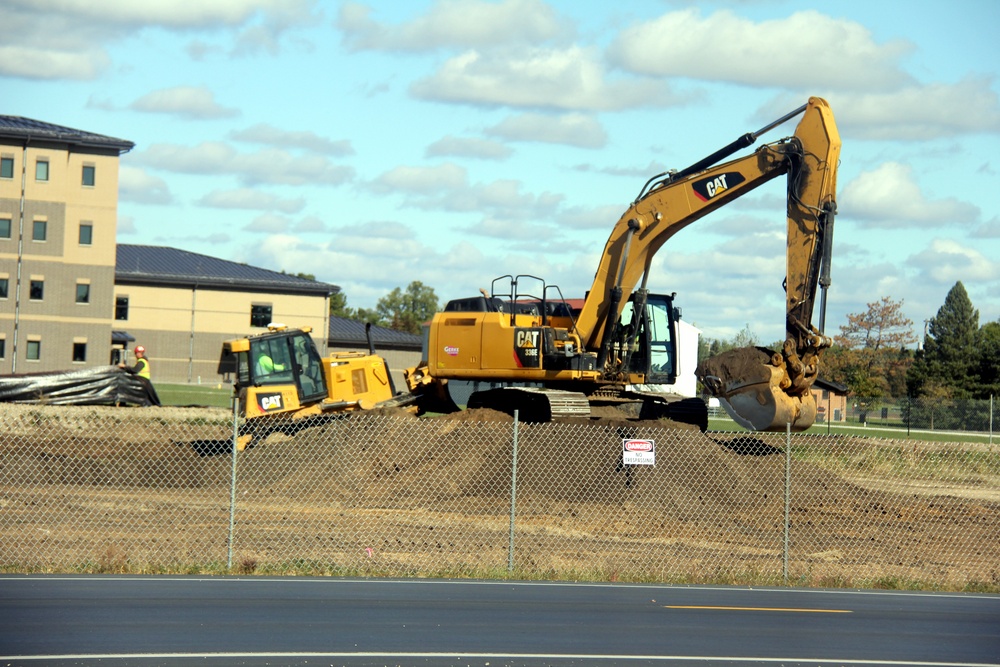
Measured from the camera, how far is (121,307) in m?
72.6

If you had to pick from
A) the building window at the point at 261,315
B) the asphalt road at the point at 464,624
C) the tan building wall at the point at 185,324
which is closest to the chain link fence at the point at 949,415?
the asphalt road at the point at 464,624

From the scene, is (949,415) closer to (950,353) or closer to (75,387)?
(75,387)

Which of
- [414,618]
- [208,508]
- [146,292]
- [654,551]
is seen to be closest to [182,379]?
[146,292]

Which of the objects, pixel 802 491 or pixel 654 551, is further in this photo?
pixel 802 491

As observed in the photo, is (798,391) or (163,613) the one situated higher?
(798,391)

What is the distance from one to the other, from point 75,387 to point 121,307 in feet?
134

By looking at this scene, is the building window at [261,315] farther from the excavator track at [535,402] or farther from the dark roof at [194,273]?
the excavator track at [535,402]

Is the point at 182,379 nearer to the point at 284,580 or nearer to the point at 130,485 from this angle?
the point at 130,485

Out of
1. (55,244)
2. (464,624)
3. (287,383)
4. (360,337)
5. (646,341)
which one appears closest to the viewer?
(464,624)

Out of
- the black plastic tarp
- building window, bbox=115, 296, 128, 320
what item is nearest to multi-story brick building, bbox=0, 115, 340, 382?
building window, bbox=115, 296, 128, 320

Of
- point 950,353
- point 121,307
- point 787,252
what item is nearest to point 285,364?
point 787,252

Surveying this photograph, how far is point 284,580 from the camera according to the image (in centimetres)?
1277

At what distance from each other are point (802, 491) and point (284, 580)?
11.4 m

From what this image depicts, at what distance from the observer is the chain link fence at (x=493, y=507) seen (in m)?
14.7
